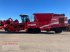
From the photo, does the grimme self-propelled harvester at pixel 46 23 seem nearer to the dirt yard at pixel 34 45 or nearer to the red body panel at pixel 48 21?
the red body panel at pixel 48 21

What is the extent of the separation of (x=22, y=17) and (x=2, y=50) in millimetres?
21950

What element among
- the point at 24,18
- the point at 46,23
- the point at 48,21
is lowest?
the point at 46,23

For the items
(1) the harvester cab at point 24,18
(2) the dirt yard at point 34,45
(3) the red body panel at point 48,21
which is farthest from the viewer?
(1) the harvester cab at point 24,18

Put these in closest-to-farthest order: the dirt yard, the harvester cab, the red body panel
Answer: the dirt yard < the red body panel < the harvester cab

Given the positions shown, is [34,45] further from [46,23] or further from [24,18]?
[24,18]

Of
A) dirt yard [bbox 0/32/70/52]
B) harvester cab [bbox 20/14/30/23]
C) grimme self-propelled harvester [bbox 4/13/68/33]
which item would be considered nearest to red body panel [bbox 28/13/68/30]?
grimme self-propelled harvester [bbox 4/13/68/33]

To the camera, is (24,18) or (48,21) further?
(24,18)

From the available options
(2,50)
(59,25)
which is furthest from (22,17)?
(2,50)

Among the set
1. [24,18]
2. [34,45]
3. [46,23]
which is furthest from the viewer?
[24,18]

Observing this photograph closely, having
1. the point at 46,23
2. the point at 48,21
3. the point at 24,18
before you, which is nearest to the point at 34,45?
the point at 46,23

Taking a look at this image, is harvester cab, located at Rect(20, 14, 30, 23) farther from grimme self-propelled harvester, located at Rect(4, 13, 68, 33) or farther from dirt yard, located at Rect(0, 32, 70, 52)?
dirt yard, located at Rect(0, 32, 70, 52)

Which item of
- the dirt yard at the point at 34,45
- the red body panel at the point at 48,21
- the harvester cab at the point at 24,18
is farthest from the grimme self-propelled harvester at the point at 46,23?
the dirt yard at the point at 34,45

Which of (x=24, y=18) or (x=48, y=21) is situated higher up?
(x=24, y=18)

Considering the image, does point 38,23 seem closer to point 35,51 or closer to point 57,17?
point 57,17
